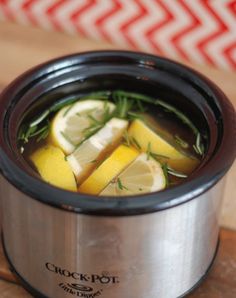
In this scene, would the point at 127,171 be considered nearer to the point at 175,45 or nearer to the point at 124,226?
the point at 124,226

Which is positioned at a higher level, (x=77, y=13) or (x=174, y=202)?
(x=77, y=13)

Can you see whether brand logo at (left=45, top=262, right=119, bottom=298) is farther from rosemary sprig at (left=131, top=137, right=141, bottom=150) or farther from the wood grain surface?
rosemary sprig at (left=131, top=137, right=141, bottom=150)

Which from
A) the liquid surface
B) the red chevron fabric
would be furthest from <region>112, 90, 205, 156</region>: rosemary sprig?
the red chevron fabric

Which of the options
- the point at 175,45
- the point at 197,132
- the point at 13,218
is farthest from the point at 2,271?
the point at 175,45

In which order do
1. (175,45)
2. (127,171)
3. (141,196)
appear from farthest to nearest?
(175,45)
(127,171)
(141,196)

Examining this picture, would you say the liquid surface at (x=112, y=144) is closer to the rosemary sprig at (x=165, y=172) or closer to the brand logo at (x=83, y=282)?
the rosemary sprig at (x=165, y=172)

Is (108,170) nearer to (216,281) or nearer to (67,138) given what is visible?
(67,138)
